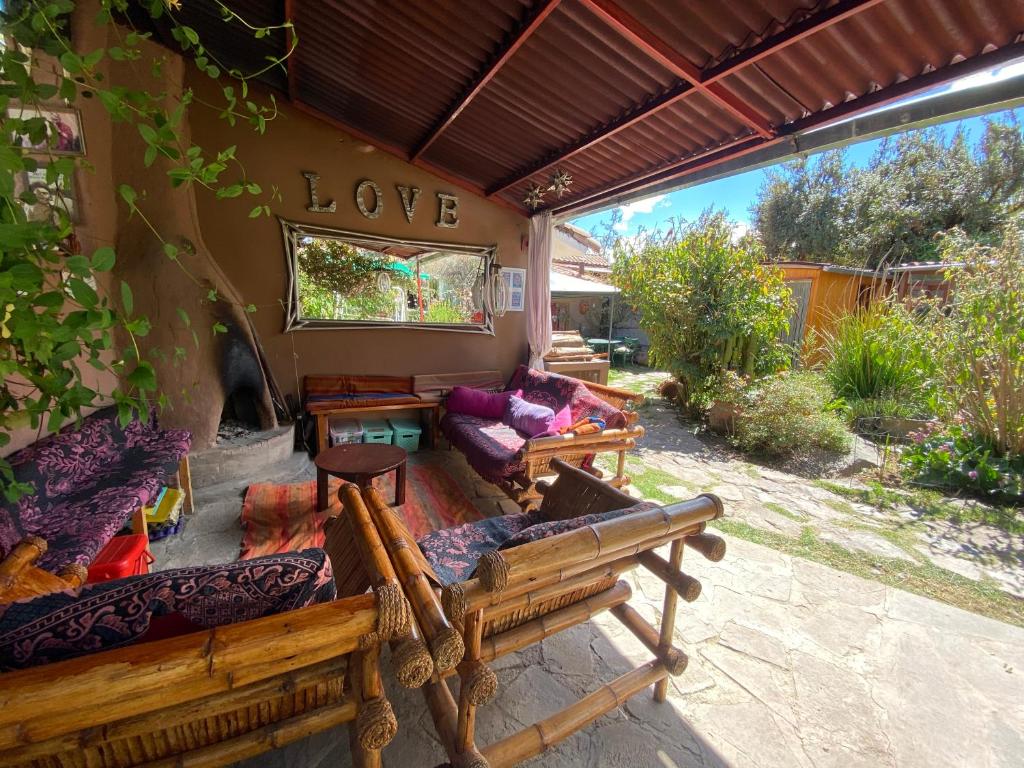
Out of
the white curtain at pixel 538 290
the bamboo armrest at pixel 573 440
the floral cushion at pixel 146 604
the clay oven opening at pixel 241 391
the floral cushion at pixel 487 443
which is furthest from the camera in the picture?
the white curtain at pixel 538 290

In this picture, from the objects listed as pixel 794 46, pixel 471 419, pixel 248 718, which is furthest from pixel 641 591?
pixel 794 46

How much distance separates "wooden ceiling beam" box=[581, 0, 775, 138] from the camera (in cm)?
219

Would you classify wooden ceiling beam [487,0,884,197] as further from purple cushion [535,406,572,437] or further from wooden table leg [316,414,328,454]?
wooden table leg [316,414,328,454]

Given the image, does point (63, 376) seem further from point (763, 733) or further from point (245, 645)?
point (763, 733)

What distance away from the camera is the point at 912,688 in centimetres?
196

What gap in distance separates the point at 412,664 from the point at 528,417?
3.14m

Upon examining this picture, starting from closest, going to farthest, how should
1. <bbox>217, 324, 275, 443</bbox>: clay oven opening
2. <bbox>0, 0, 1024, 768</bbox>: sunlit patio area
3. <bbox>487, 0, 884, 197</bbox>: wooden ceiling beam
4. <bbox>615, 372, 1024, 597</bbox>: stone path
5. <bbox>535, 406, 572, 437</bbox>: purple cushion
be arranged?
<bbox>0, 0, 1024, 768</bbox>: sunlit patio area, <bbox>487, 0, 884, 197</bbox>: wooden ceiling beam, <bbox>615, 372, 1024, 597</bbox>: stone path, <bbox>535, 406, 572, 437</bbox>: purple cushion, <bbox>217, 324, 275, 443</bbox>: clay oven opening

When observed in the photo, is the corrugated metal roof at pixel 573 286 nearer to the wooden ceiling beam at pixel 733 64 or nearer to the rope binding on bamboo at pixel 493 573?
the wooden ceiling beam at pixel 733 64

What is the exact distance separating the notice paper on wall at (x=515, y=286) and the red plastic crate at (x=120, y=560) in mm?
4250

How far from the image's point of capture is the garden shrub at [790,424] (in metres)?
4.67

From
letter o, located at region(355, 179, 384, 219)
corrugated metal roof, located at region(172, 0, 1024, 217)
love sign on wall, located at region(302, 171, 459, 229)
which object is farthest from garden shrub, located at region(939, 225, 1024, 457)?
letter o, located at region(355, 179, 384, 219)

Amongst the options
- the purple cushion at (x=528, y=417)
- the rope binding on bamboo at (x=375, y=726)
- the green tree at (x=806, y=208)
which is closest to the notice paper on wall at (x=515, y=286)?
the purple cushion at (x=528, y=417)

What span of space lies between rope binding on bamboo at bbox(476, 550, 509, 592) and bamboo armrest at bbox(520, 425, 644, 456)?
1938 millimetres

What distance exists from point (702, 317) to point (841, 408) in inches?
78.0
